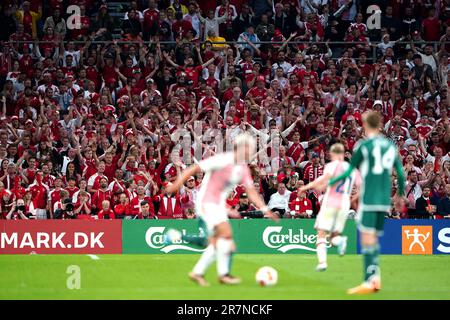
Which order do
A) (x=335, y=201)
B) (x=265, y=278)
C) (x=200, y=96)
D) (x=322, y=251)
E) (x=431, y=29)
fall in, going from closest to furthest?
(x=265, y=278) → (x=335, y=201) → (x=322, y=251) → (x=200, y=96) → (x=431, y=29)

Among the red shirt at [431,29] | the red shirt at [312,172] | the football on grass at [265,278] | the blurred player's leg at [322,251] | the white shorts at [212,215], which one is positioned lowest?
the football on grass at [265,278]

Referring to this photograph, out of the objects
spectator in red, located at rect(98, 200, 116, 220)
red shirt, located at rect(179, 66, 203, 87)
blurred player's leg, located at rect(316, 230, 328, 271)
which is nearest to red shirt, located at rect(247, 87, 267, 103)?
red shirt, located at rect(179, 66, 203, 87)

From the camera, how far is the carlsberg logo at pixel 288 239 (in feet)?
77.6

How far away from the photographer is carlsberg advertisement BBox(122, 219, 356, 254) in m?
23.5

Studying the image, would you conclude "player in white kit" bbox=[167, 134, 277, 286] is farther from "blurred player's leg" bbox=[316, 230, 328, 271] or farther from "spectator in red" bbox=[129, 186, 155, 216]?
"spectator in red" bbox=[129, 186, 155, 216]

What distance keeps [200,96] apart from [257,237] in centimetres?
484

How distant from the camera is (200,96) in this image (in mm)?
26828

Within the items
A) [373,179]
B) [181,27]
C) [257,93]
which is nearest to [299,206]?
[257,93]

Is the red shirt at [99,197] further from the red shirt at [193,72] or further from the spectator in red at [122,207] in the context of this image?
the red shirt at [193,72]

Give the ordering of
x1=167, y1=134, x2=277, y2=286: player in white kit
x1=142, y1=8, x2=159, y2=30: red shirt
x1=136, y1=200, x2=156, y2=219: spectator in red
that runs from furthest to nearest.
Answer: x1=142, y1=8, x2=159, y2=30: red shirt → x1=136, y1=200, x2=156, y2=219: spectator in red → x1=167, y1=134, x2=277, y2=286: player in white kit

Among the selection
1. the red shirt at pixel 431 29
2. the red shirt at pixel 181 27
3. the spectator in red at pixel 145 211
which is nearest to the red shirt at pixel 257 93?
the red shirt at pixel 181 27

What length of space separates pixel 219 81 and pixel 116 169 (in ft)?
14.8

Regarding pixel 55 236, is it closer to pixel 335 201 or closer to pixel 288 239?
pixel 288 239

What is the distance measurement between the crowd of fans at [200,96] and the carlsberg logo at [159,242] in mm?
359
